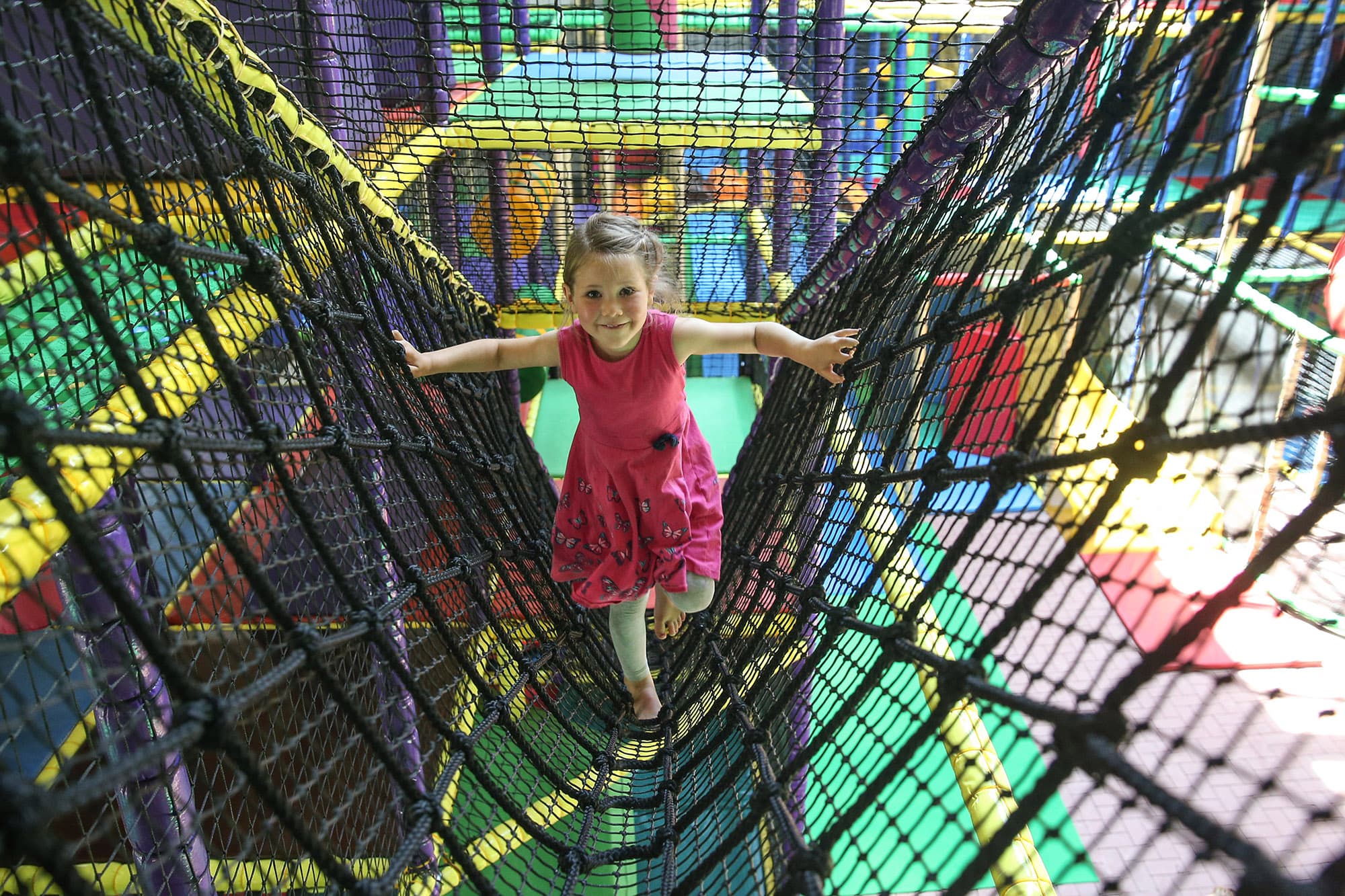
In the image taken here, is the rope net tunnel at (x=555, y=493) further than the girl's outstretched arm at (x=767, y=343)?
No

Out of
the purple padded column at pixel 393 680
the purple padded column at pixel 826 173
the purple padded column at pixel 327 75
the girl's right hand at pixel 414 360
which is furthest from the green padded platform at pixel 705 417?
the girl's right hand at pixel 414 360

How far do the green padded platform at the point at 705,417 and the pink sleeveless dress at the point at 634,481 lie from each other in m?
1.79

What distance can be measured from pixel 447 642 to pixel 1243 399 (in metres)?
2.74

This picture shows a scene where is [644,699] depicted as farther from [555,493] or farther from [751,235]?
[751,235]

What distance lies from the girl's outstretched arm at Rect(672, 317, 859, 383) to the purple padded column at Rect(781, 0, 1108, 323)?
0.88 feet

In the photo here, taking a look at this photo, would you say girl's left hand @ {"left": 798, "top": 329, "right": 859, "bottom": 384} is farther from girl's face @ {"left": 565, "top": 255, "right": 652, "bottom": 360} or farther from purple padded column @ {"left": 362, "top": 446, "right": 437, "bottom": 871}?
purple padded column @ {"left": 362, "top": 446, "right": 437, "bottom": 871}

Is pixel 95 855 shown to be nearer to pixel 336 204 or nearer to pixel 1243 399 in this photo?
pixel 336 204

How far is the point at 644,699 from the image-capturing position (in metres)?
1.24

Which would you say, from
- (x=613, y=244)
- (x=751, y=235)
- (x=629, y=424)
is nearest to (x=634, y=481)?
(x=629, y=424)

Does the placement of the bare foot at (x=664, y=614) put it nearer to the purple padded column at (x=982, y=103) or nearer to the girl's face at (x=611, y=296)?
the girl's face at (x=611, y=296)

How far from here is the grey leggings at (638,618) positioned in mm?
1104

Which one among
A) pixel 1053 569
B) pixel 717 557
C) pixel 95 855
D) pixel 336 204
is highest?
pixel 336 204

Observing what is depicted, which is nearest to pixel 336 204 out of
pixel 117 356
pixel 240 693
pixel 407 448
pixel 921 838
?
pixel 407 448

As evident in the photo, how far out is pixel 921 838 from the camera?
6.34ft
